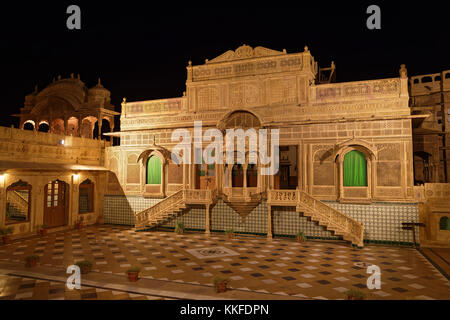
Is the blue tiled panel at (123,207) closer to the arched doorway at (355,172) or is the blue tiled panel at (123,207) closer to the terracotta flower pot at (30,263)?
the terracotta flower pot at (30,263)

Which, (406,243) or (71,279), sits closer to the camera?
(71,279)

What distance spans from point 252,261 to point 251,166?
6573mm

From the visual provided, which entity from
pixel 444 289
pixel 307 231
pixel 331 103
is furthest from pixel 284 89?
pixel 444 289

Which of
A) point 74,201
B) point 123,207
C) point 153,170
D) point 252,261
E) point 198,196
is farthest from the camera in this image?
point 123,207

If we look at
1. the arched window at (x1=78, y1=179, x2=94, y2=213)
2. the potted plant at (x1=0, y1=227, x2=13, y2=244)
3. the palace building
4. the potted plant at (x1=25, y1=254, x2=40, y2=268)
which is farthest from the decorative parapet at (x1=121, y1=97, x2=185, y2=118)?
the potted plant at (x1=25, y1=254, x2=40, y2=268)

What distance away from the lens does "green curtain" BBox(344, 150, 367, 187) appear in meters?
14.9

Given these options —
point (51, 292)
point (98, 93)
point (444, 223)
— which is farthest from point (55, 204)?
point (444, 223)

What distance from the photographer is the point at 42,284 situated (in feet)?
28.9

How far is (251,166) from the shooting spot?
676 inches

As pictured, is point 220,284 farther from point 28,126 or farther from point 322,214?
point 28,126

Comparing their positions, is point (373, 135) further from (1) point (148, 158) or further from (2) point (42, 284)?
(2) point (42, 284)

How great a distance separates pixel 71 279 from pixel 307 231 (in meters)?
10.3

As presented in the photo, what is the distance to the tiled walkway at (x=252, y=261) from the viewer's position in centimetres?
876

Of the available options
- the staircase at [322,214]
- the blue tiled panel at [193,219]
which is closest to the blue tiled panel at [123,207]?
the blue tiled panel at [193,219]
